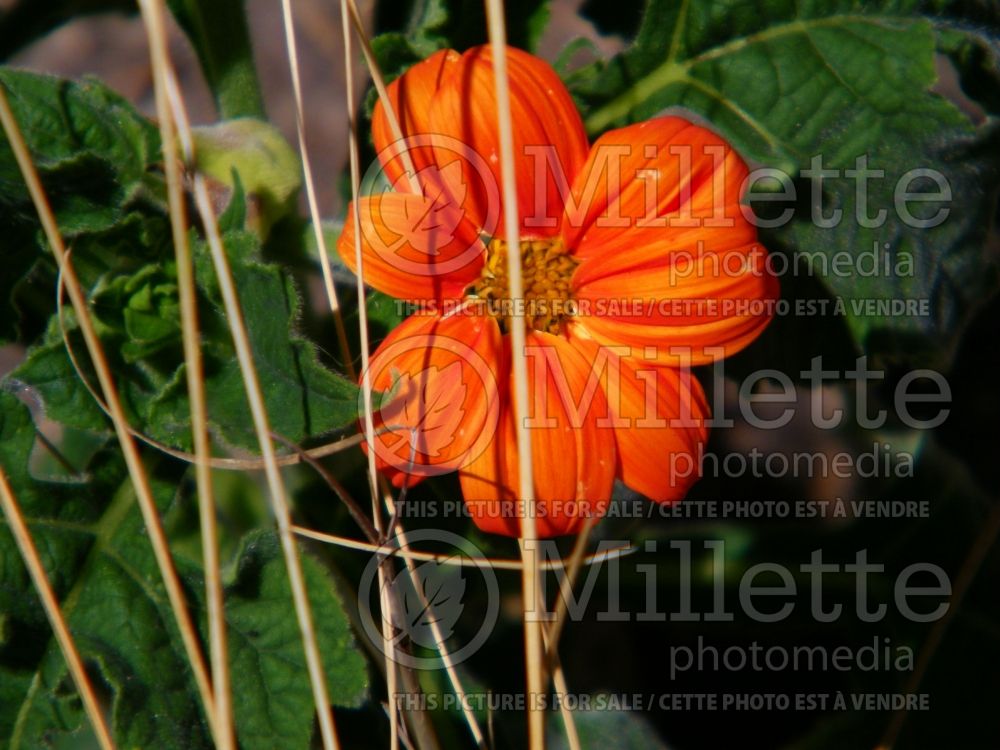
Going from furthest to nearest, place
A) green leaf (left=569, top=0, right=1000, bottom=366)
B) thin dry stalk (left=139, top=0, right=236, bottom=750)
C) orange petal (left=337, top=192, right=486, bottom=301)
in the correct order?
1. green leaf (left=569, top=0, right=1000, bottom=366)
2. orange petal (left=337, top=192, right=486, bottom=301)
3. thin dry stalk (left=139, top=0, right=236, bottom=750)

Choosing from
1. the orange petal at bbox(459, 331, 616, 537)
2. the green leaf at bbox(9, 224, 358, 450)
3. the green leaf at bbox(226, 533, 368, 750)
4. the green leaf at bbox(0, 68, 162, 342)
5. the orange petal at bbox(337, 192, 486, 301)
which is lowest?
the green leaf at bbox(226, 533, 368, 750)

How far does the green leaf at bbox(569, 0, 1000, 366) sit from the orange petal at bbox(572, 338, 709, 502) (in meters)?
0.24

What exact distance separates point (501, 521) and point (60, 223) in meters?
0.48

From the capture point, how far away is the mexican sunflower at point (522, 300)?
34.2 inches

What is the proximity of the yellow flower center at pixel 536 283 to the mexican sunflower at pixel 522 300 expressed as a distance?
0.03 meters

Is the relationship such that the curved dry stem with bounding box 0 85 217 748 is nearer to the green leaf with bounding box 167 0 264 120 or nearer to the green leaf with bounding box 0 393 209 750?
the green leaf with bounding box 0 393 209 750

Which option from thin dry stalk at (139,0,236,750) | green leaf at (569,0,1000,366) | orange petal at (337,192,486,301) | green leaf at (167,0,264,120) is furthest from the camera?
green leaf at (167,0,264,120)

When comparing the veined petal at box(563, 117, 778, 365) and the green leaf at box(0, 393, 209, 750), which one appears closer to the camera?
the veined petal at box(563, 117, 778, 365)

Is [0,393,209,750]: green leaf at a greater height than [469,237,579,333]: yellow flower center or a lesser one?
lesser

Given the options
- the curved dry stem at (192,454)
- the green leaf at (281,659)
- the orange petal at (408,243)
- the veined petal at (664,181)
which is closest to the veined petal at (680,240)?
the veined petal at (664,181)

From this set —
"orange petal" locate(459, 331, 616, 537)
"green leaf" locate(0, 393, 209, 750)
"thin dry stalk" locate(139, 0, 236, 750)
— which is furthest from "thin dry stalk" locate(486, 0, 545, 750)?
"green leaf" locate(0, 393, 209, 750)

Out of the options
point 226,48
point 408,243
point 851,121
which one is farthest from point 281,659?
point 851,121

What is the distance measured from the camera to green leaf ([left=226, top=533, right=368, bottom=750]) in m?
0.96

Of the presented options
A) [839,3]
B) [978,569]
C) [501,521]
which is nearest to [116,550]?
[501,521]
